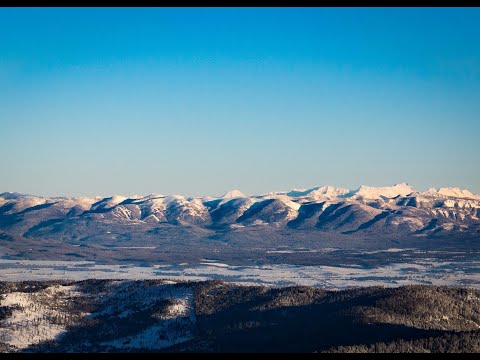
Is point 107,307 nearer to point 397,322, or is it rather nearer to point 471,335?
point 397,322

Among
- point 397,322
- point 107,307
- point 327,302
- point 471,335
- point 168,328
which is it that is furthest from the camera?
point 107,307

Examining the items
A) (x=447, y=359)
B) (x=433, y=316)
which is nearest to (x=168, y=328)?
(x=433, y=316)

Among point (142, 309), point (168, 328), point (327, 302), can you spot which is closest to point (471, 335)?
point (327, 302)
